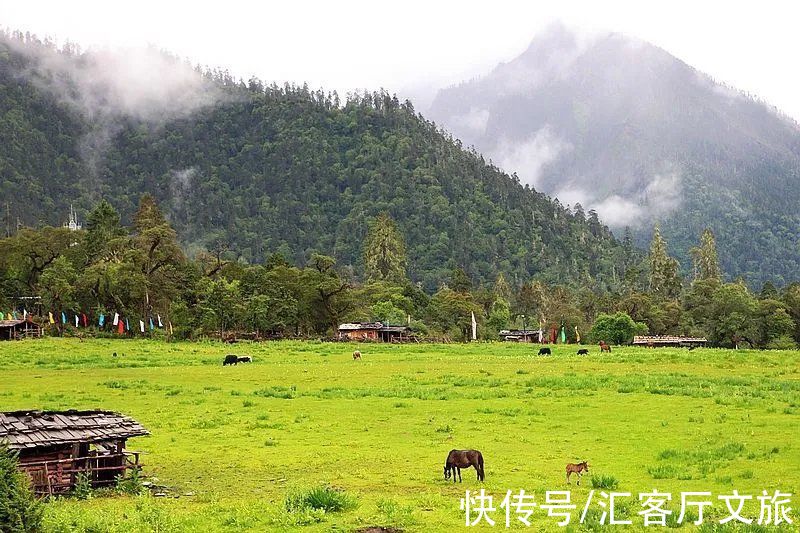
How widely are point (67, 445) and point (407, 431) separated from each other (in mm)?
12194

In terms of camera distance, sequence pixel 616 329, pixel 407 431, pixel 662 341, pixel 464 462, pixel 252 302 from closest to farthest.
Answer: pixel 464 462
pixel 407 431
pixel 252 302
pixel 662 341
pixel 616 329

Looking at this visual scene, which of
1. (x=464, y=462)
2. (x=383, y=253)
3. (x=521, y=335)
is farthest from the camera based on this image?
(x=383, y=253)

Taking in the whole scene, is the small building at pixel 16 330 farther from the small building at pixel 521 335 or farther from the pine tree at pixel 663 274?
the pine tree at pixel 663 274

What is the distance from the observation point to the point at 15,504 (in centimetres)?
1231

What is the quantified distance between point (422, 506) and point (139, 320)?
81772 mm

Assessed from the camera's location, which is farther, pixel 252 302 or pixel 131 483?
pixel 252 302

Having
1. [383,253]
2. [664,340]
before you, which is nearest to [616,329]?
[664,340]

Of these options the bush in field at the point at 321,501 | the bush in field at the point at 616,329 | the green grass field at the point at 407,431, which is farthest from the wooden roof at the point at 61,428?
the bush in field at the point at 616,329

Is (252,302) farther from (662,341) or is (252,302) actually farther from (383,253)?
(383,253)

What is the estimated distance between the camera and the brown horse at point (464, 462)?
65.3 feet

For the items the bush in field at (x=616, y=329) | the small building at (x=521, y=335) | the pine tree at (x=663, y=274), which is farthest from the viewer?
the pine tree at (x=663, y=274)

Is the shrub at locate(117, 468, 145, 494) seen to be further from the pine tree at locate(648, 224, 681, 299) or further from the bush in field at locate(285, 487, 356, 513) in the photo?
the pine tree at locate(648, 224, 681, 299)

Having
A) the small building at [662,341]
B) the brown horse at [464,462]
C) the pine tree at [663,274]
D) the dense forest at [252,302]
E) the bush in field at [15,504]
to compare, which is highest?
the pine tree at [663,274]

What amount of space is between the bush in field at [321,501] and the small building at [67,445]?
6427 millimetres
